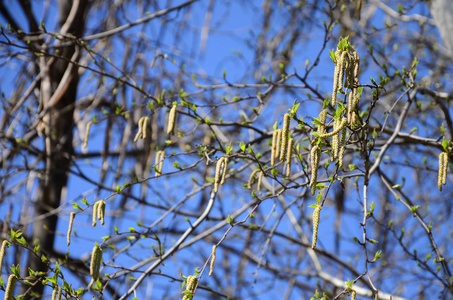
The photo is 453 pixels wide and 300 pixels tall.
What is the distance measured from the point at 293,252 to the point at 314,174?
10.8 feet

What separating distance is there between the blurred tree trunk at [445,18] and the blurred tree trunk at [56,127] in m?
1.92

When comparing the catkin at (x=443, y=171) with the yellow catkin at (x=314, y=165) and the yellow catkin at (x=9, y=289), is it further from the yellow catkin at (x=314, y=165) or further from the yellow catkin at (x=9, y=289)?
the yellow catkin at (x=9, y=289)

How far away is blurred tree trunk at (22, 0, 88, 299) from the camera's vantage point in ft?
10.9

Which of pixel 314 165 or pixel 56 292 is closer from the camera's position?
pixel 314 165

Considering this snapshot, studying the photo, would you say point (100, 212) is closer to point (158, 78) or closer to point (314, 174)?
point (314, 174)

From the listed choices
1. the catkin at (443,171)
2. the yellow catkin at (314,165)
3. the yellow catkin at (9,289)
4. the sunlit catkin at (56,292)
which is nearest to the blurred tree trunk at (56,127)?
the sunlit catkin at (56,292)

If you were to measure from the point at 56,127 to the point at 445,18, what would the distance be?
241 centimetres

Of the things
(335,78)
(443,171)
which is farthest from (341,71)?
(443,171)

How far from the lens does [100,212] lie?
6.66 feet

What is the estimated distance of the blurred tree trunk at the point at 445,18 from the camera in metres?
2.65

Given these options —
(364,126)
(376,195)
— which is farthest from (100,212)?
(376,195)

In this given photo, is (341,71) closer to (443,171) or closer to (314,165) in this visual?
(314,165)

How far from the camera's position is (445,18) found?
2672 millimetres

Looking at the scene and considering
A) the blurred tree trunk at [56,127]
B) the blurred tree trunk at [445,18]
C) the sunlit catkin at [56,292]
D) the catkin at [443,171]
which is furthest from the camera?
the blurred tree trunk at [56,127]
